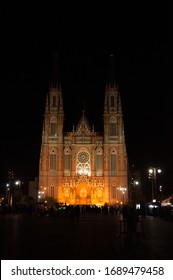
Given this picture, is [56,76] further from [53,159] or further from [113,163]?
[113,163]

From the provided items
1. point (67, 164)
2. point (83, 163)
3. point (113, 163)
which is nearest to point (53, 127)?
point (67, 164)

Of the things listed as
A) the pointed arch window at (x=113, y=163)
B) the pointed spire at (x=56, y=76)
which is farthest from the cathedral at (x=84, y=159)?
the pointed spire at (x=56, y=76)

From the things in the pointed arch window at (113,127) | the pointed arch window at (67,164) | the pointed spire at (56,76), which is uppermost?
the pointed spire at (56,76)

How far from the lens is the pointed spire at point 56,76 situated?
86.0 m

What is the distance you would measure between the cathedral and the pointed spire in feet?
8.11

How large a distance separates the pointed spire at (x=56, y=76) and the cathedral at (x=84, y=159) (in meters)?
2.47

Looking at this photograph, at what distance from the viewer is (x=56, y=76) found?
8694 cm

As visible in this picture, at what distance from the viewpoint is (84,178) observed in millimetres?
79812

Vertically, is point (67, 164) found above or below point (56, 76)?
below

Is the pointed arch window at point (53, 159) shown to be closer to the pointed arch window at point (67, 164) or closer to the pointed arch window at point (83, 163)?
the pointed arch window at point (67, 164)

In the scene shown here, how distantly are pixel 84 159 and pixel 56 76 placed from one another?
831 inches

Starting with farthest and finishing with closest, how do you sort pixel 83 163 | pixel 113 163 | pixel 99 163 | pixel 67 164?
pixel 83 163
pixel 67 164
pixel 99 163
pixel 113 163

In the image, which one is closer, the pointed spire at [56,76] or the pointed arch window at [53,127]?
the pointed arch window at [53,127]
